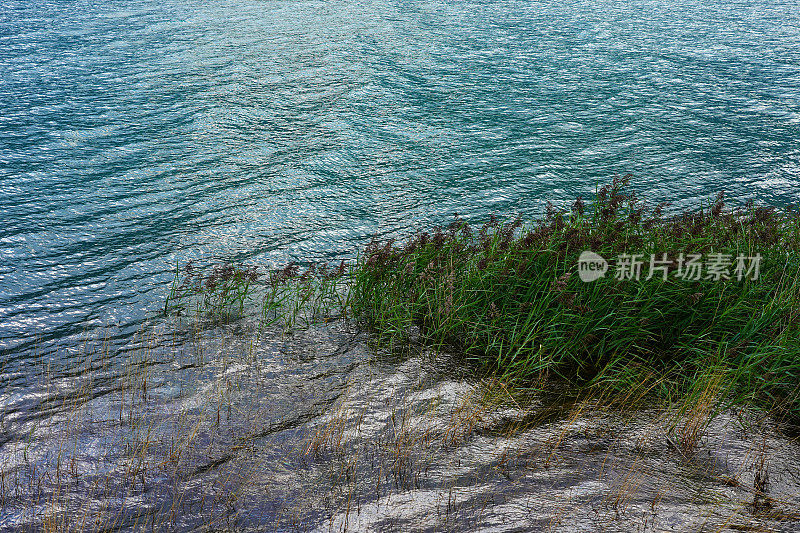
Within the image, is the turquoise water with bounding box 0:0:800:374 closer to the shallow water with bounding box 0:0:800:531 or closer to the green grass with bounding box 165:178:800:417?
the shallow water with bounding box 0:0:800:531

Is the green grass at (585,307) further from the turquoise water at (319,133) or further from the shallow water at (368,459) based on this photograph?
the turquoise water at (319,133)

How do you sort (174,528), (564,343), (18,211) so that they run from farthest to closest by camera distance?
(18,211) → (564,343) → (174,528)

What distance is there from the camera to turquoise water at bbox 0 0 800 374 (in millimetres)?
10586

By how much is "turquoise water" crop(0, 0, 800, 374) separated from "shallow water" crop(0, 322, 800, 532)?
1.82 m

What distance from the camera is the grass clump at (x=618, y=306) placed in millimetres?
6785

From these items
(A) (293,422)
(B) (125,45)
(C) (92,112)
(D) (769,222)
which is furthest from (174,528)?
(B) (125,45)

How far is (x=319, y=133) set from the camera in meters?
15.5

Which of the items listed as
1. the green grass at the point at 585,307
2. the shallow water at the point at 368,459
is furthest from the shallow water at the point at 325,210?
the green grass at the point at 585,307

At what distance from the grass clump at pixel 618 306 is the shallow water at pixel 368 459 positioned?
43 centimetres

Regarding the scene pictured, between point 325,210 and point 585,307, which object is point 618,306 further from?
point 325,210

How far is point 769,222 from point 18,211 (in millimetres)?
11804

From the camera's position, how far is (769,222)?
8.80 m

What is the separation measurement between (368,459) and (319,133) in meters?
10.8

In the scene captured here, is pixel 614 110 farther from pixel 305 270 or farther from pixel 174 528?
pixel 174 528
